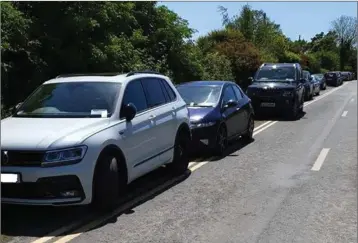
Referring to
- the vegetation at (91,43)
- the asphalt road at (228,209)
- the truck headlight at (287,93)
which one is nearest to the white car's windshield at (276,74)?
the truck headlight at (287,93)

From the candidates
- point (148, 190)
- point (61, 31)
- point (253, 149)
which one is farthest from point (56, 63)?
point (148, 190)

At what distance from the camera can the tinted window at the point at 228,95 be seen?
11492 mm

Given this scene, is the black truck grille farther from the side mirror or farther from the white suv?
the side mirror

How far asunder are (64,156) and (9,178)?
0.63 meters

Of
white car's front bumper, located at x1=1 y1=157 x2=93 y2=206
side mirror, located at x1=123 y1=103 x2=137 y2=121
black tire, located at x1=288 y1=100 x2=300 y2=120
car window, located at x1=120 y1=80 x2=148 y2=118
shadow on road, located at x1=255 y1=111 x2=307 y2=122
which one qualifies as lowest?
shadow on road, located at x1=255 y1=111 x2=307 y2=122

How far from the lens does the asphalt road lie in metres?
5.68

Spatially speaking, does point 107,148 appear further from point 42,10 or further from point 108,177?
point 42,10

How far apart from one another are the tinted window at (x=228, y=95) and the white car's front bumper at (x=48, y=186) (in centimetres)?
592

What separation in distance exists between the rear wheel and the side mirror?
0.69 metres

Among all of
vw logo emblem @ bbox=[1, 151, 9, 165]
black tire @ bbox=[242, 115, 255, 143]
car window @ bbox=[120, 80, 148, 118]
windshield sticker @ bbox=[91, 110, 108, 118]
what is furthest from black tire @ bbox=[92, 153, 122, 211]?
black tire @ bbox=[242, 115, 255, 143]

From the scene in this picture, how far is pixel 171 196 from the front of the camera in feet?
24.1

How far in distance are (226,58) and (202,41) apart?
13.9 ft

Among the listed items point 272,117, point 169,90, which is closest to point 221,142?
point 169,90

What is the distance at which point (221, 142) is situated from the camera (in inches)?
420
